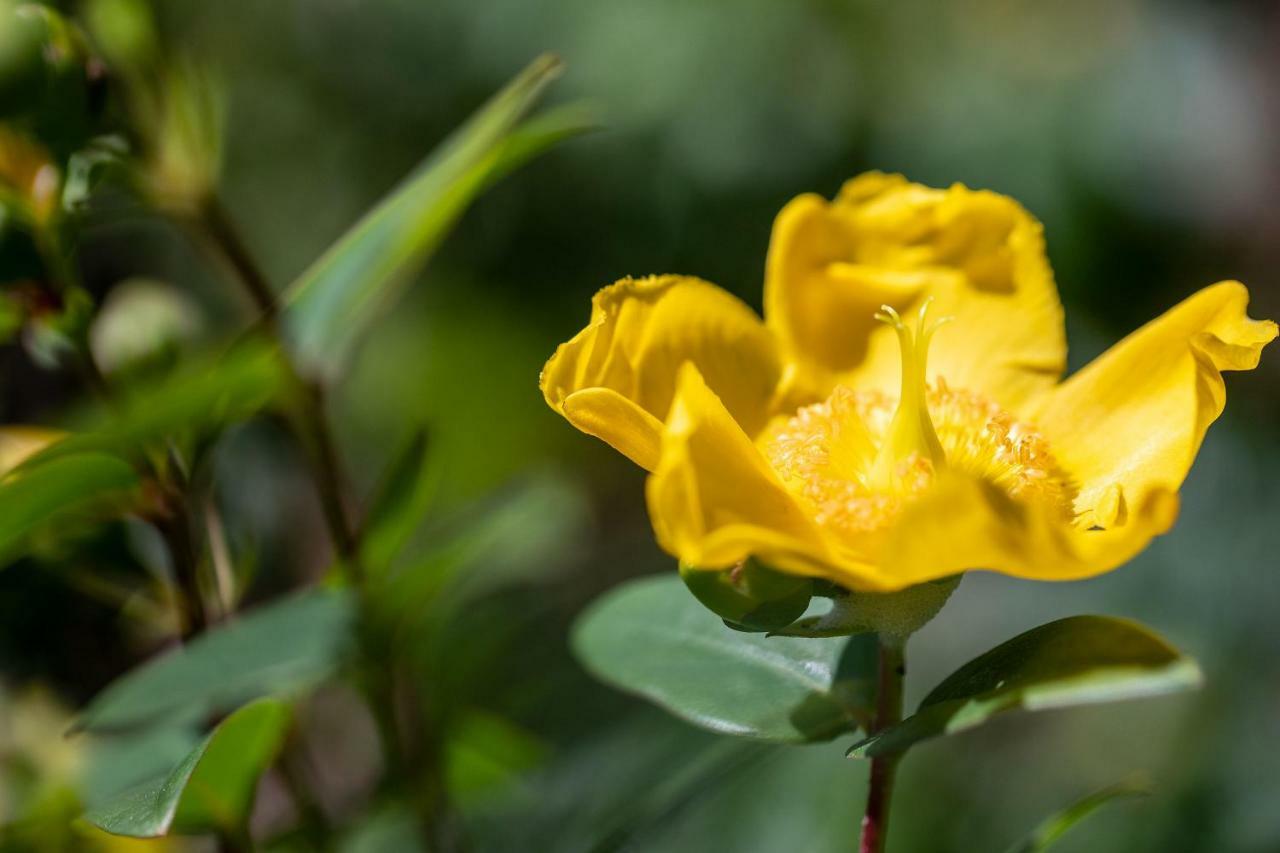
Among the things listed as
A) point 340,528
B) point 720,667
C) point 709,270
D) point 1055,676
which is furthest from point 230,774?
point 709,270

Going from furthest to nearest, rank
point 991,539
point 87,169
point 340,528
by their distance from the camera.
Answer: point 340,528 < point 87,169 < point 991,539

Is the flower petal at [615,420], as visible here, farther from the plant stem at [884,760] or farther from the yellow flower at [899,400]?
the plant stem at [884,760]

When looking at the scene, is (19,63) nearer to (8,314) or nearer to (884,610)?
(8,314)

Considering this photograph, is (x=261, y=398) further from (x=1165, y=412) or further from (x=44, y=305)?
(x=1165, y=412)

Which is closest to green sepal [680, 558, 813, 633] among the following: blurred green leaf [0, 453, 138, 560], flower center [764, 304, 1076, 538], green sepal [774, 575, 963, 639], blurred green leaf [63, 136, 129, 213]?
green sepal [774, 575, 963, 639]

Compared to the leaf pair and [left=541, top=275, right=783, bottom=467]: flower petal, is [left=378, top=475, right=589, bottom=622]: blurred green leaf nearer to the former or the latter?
the leaf pair

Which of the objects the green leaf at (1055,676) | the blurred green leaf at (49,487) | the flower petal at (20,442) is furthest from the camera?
the flower petal at (20,442)

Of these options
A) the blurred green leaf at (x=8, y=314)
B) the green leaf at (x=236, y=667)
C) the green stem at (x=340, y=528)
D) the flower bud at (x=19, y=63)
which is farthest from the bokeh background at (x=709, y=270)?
the flower bud at (x=19, y=63)
